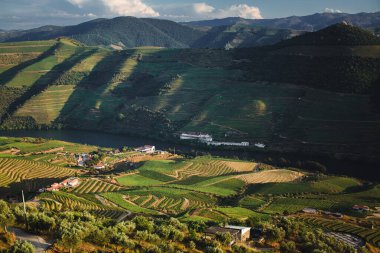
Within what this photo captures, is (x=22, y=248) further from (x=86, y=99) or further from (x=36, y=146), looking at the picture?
(x=86, y=99)

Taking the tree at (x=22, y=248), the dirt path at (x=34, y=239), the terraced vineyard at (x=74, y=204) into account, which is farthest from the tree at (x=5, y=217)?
the terraced vineyard at (x=74, y=204)

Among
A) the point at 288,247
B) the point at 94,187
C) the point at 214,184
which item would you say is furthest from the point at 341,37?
the point at 288,247

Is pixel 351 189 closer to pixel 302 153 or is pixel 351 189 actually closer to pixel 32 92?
pixel 302 153

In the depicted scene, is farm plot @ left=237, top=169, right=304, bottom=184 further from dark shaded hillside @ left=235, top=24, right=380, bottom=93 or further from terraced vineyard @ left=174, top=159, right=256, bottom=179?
dark shaded hillside @ left=235, top=24, right=380, bottom=93

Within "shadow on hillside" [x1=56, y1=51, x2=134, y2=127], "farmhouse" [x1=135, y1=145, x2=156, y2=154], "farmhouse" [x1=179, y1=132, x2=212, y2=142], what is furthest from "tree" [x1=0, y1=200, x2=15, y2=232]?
"shadow on hillside" [x1=56, y1=51, x2=134, y2=127]

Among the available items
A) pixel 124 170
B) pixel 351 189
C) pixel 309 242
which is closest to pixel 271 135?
pixel 351 189

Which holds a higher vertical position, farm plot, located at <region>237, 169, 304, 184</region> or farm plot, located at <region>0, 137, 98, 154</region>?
farm plot, located at <region>0, 137, 98, 154</region>
